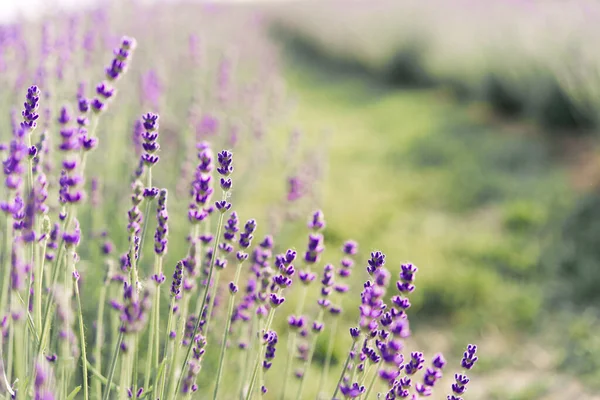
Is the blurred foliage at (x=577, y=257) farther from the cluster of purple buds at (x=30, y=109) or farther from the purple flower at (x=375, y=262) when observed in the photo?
the cluster of purple buds at (x=30, y=109)

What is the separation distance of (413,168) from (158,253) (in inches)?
174

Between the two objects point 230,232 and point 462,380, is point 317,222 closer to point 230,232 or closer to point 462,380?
point 230,232

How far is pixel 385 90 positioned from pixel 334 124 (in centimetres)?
232

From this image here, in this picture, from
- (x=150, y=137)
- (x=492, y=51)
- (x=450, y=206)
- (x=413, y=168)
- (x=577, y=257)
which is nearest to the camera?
(x=150, y=137)

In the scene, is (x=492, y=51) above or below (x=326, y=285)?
above

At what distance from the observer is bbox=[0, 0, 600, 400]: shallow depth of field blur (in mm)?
2729

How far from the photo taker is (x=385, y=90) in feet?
30.5

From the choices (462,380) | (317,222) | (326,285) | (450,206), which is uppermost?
(450,206)

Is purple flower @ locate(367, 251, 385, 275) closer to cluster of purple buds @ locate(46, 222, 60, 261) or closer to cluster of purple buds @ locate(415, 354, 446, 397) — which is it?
cluster of purple buds @ locate(415, 354, 446, 397)

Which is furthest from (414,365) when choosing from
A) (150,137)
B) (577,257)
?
(577,257)

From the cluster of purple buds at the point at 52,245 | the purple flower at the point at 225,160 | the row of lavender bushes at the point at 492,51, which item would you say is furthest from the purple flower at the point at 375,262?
the row of lavender bushes at the point at 492,51

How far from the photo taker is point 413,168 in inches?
213

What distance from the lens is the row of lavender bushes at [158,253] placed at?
1124 mm

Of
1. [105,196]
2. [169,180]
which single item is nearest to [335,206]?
[169,180]
